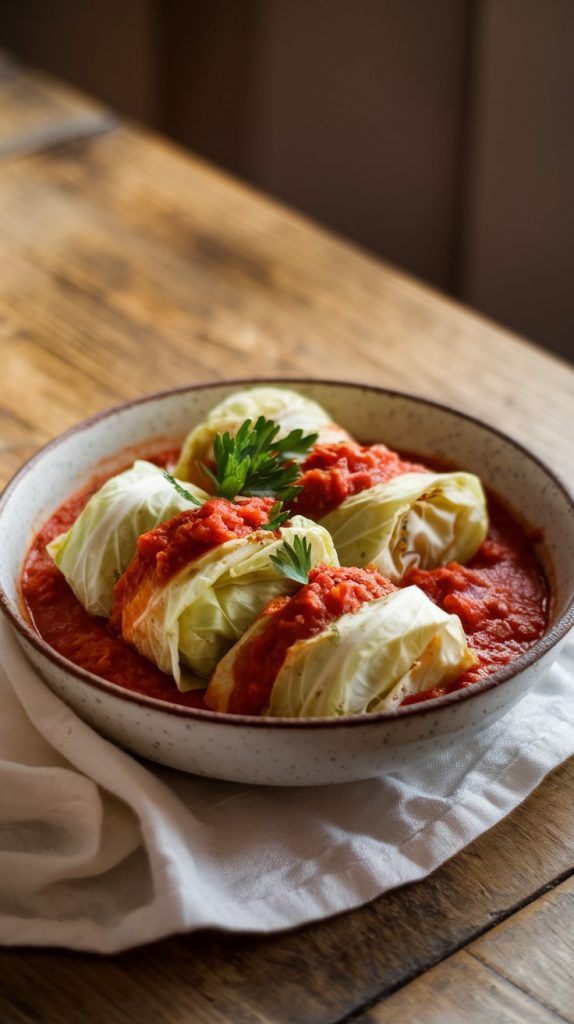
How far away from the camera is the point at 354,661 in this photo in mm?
1874

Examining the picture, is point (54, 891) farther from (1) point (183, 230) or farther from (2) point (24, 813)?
(1) point (183, 230)

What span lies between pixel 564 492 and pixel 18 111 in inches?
125

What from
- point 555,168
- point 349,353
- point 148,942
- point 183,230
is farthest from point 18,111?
point 148,942

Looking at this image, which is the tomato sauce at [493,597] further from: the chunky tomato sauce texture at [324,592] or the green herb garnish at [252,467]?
the green herb garnish at [252,467]

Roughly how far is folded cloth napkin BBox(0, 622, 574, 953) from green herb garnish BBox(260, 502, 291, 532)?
Result: 17.4 inches

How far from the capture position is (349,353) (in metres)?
3.49

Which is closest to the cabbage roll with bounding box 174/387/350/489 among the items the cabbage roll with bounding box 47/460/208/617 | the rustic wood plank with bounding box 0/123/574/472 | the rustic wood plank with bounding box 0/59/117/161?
the cabbage roll with bounding box 47/460/208/617

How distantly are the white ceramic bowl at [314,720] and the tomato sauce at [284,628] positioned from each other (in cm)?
11

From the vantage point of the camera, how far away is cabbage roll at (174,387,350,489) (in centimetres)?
246

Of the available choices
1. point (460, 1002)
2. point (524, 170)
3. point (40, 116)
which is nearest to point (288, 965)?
point (460, 1002)

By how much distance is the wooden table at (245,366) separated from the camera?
5.65 feet

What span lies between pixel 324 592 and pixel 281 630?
3.7 inches

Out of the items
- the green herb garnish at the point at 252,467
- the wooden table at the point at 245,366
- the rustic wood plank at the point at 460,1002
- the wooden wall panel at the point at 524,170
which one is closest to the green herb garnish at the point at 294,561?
the green herb garnish at the point at 252,467

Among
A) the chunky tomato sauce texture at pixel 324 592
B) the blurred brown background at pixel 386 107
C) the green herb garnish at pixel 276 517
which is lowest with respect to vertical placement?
the blurred brown background at pixel 386 107
